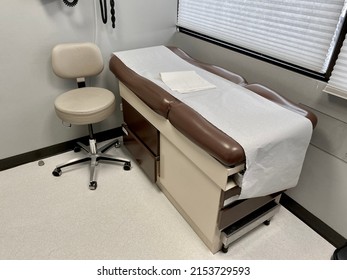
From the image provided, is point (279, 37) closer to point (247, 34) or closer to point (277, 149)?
point (247, 34)

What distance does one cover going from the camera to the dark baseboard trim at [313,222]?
1625 mm

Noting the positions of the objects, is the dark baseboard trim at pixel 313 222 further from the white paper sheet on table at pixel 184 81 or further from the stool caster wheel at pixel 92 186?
the stool caster wheel at pixel 92 186

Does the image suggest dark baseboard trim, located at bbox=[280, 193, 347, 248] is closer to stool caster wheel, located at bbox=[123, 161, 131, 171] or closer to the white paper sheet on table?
the white paper sheet on table

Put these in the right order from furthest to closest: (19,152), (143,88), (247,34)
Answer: (19,152), (247,34), (143,88)

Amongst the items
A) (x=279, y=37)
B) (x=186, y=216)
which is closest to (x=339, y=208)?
(x=186, y=216)

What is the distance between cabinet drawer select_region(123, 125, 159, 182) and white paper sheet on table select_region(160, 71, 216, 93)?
1.67 feet

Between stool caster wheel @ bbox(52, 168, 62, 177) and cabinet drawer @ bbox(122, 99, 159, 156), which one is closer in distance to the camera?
cabinet drawer @ bbox(122, 99, 159, 156)

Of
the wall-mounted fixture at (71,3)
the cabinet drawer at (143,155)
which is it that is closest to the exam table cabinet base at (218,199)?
the cabinet drawer at (143,155)

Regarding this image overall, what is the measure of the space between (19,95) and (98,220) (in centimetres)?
115

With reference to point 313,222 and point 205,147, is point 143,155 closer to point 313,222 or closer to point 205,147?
point 205,147

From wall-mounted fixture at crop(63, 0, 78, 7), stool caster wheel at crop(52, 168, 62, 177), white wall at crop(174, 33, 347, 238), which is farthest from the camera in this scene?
stool caster wheel at crop(52, 168, 62, 177)

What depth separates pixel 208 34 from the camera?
2.21 meters

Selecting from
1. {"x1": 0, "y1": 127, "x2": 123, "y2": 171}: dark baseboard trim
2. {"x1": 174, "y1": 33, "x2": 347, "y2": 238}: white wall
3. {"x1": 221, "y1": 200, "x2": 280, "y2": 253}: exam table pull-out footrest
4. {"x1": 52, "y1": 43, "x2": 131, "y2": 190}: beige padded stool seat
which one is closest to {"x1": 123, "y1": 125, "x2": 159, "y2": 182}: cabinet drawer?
{"x1": 52, "y1": 43, "x2": 131, "y2": 190}: beige padded stool seat

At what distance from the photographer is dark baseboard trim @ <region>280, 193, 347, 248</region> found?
5.33ft
